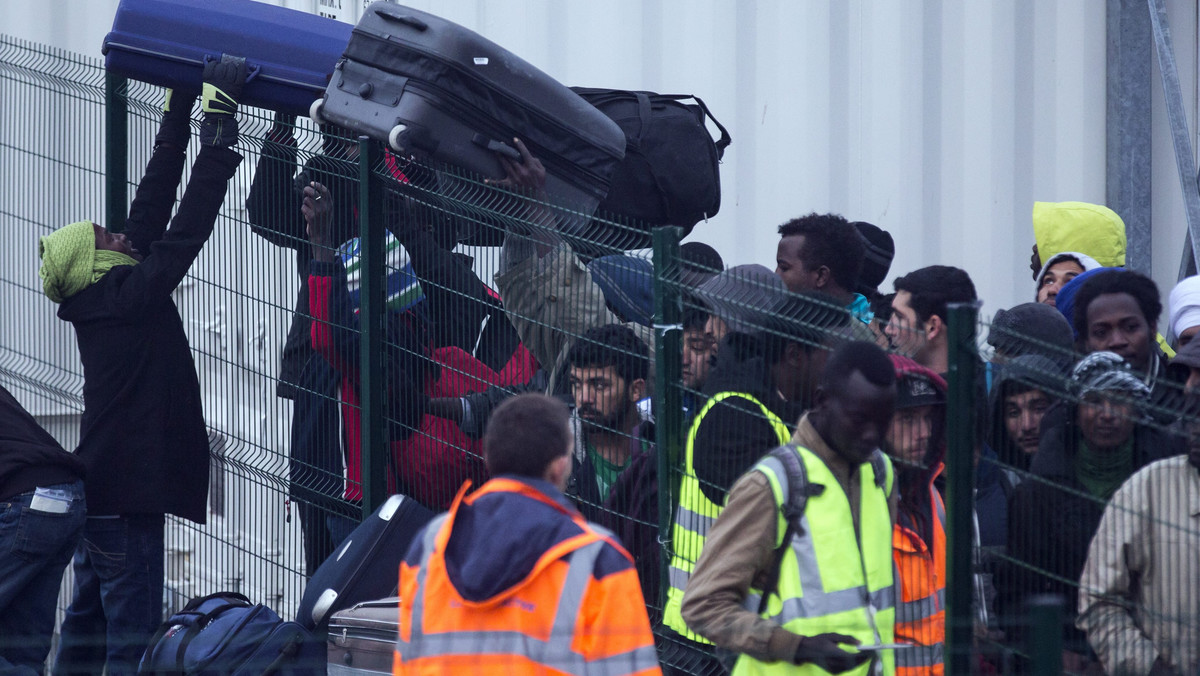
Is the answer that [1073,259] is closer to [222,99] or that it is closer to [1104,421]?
[1104,421]

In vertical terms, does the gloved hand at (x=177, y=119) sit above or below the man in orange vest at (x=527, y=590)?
above

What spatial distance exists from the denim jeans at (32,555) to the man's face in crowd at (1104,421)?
2.75m

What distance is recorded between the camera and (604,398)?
376 centimetres

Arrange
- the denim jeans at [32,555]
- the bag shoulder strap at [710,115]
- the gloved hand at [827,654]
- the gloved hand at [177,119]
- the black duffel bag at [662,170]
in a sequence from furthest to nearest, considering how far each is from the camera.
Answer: the bag shoulder strap at [710,115], the black duffel bag at [662,170], the gloved hand at [177,119], the denim jeans at [32,555], the gloved hand at [827,654]

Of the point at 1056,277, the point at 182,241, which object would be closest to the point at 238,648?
the point at 182,241

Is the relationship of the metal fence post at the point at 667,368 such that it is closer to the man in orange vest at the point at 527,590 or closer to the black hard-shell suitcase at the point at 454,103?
the black hard-shell suitcase at the point at 454,103

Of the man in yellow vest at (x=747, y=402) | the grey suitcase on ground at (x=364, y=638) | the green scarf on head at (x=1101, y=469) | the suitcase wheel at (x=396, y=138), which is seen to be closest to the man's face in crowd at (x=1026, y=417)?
the green scarf on head at (x=1101, y=469)

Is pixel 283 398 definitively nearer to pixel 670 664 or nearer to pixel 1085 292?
pixel 670 664

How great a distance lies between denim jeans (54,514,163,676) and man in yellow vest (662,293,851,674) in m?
1.74

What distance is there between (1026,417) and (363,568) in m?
1.73

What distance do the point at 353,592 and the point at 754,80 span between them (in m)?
3.14

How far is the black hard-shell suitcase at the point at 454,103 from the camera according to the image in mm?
4062

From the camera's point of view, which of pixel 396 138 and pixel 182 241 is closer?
pixel 396 138

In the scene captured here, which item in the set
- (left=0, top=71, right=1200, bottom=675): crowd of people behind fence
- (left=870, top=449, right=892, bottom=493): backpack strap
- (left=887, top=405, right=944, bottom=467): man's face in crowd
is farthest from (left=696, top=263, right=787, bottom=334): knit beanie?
(left=870, top=449, right=892, bottom=493): backpack strap
